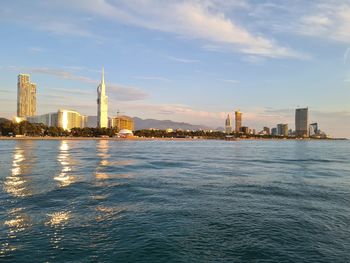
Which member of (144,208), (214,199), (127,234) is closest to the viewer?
(127,234)

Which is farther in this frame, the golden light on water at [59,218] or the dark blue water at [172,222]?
the golden light on water at [59,218]

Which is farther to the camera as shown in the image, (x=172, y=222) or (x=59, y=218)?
A: (x=59, y=218)

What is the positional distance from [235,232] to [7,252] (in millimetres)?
10559

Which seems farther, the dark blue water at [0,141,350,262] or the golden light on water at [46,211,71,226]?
the golden light on water at [46,211,71,226]

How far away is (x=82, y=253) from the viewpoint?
14305 mm

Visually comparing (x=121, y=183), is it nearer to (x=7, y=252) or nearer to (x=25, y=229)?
(x=25, y=229)

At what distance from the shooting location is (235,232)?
55.9ft

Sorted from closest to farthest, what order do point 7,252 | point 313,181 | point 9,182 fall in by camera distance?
1. point 7,252
2. point 9,182
3. point 313,181

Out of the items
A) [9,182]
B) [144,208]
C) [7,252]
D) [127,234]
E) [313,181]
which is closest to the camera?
[7,252]

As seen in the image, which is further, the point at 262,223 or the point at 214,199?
the point at 214,199

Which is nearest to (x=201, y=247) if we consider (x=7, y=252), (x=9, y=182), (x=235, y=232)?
(x=235, y=232)

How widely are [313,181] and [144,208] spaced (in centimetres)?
2189

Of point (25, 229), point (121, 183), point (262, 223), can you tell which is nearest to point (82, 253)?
point (25, 229)

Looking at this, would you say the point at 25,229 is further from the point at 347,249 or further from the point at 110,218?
the point at 347,249
